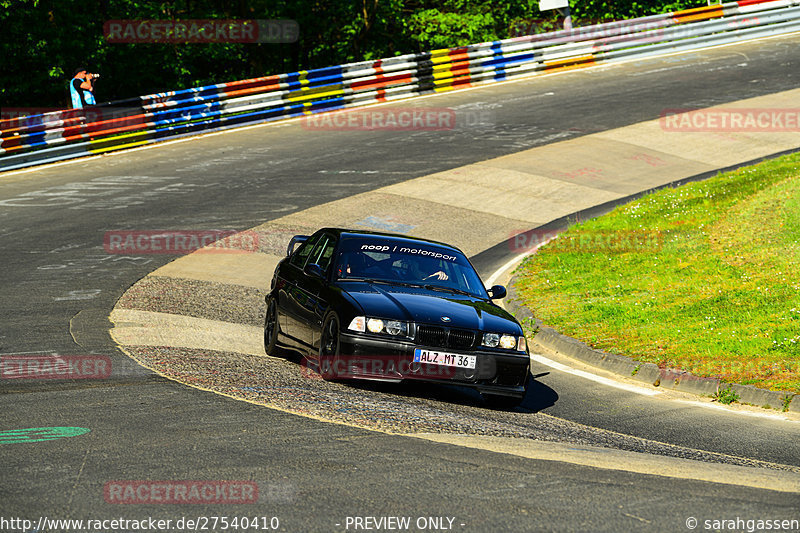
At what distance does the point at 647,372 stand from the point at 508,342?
2.35 meters

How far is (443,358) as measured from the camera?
8.61 meters

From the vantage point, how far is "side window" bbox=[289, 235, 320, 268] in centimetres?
1101

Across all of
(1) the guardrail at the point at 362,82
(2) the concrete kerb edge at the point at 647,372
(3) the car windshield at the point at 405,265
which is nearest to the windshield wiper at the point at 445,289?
(3) the car windshield at the point at 405,265

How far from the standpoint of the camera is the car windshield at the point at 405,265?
9.96 metres

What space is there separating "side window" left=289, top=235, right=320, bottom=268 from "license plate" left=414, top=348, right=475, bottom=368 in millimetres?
2778

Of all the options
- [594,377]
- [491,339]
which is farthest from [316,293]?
[594,377]

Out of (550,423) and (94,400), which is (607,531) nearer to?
(550,423)

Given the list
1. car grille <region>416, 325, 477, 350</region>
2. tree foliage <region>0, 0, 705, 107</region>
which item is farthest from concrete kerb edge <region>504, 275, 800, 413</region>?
tree foliage <region>0, 0, 705, 107</region>

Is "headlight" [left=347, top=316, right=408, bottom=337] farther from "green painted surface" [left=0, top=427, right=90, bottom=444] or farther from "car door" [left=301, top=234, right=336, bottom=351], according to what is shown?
"green painted surface" [left=0, top=427, right=90, bottom=444]

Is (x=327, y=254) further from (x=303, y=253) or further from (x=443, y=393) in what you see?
(x=443, y=393)

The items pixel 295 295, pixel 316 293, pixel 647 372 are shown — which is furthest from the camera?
pixel 647 372

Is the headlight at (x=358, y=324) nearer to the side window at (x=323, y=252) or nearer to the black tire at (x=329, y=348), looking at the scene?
the black tire at (x=329, y=348)

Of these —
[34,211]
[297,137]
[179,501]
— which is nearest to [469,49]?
[297,137]

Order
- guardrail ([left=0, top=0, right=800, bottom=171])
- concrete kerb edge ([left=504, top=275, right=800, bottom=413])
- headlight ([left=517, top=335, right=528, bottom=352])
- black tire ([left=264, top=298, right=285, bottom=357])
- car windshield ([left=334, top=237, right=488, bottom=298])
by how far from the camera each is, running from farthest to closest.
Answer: guardrail ([left=0, top=0, right=800, bottom=171]), black tire ([left=264, top=298, right=285, bottom=357]), car windshield ([left=334, top=237, right=488, bottom=298]), concrete kerb edge ([left=504, top=275, right=800, bottom=413]), headlight ([left=517, top=335, right=528, bottom=352])
